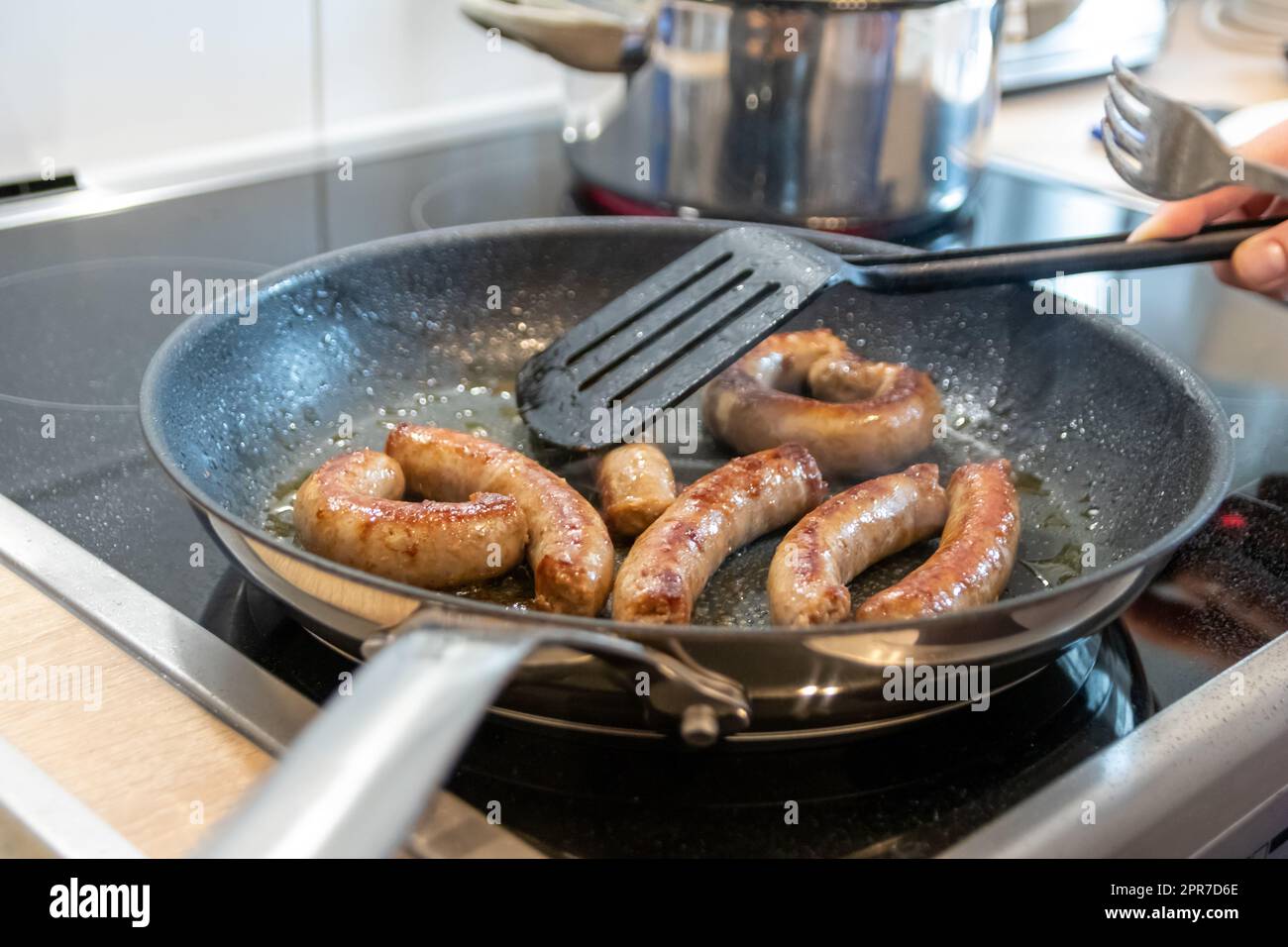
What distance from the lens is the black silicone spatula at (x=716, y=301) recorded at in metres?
1.26

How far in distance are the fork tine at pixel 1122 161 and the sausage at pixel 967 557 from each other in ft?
1.27

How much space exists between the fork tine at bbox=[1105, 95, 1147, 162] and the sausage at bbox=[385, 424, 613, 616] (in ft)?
2.35

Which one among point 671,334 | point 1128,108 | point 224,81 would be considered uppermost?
point 1128,108

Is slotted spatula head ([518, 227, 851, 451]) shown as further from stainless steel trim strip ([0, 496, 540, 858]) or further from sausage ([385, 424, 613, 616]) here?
stainless steel trim strip ([0, 496, 540, 858])

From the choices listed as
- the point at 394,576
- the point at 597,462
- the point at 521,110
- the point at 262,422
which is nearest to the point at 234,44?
the point at 521,110

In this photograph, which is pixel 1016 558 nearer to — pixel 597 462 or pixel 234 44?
pixel 597 462

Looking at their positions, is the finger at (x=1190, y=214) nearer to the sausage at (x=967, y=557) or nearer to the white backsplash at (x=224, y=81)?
the sausage at (x=967, y=557)

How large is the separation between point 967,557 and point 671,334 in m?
0.40

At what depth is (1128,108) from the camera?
1421 millimetres

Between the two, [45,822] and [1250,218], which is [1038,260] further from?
[45,822]

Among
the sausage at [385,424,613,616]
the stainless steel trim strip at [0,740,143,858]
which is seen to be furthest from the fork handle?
the stainless steel trim strip at [0,740,143,858]

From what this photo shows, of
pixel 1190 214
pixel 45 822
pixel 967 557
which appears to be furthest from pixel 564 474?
pixel 1190 214

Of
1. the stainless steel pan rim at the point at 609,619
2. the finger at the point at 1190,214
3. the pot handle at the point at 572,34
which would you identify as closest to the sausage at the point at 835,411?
the stainless steel pan rim at the point at 609,619

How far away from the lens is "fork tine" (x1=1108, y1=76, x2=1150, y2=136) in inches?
55.1
